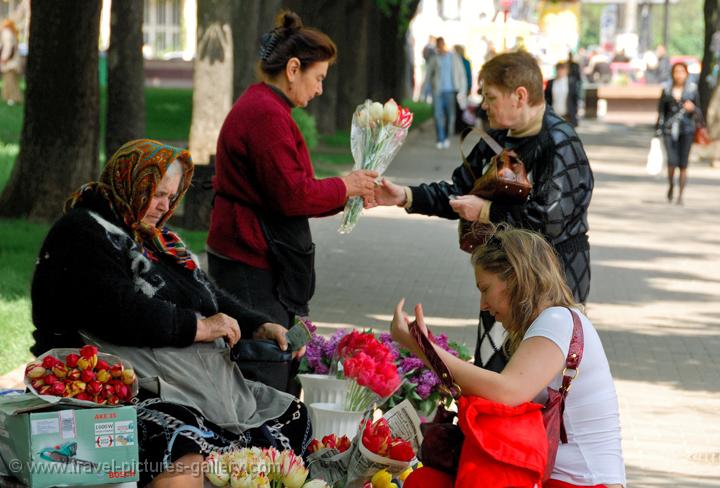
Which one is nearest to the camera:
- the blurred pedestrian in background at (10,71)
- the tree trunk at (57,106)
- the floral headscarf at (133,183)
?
the floral headscarf at (133,183)

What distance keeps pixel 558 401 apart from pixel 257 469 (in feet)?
3.41

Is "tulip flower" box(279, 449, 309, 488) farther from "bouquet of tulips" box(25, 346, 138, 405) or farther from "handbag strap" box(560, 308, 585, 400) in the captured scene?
"handbag strap" box(560, 308, 585, 400)

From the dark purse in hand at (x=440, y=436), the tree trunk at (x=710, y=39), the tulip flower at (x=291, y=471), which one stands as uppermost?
the tree trunk at (x=710, y=39)

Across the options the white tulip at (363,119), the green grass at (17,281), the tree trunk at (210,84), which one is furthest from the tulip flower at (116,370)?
the tree trunk at (210,84)

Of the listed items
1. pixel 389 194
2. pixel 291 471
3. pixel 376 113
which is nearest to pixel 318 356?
pixel 389 194

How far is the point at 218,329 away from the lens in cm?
478

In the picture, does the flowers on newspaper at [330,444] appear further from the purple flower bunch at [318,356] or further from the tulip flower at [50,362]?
the tulip flower at [50,362]

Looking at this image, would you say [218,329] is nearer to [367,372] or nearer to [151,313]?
[151,313]

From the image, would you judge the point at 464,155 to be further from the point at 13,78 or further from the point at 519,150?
the point at 13,78

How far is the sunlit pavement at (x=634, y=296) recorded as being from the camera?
745 cm

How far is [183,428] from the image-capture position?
14.7ft

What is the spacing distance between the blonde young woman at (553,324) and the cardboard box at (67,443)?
2.98ft

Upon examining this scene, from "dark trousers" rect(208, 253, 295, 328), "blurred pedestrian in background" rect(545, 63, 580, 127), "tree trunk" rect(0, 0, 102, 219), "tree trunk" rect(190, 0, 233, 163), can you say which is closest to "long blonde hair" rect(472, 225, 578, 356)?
"dark trousers" rect(208, 253, 295, 328)

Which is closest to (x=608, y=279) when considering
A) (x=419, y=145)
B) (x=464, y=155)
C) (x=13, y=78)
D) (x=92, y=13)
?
(x=92, y=13)
